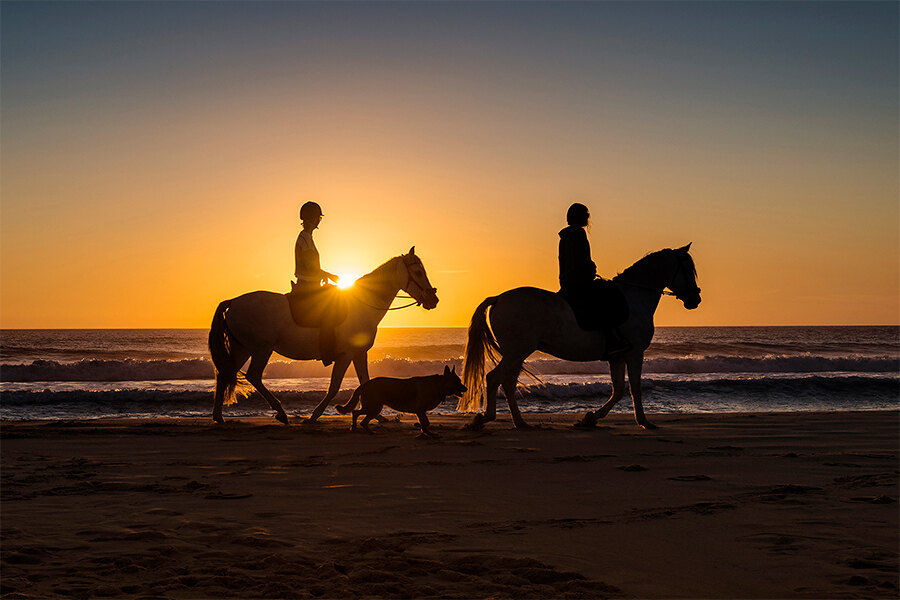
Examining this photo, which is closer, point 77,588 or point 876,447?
point 77,588

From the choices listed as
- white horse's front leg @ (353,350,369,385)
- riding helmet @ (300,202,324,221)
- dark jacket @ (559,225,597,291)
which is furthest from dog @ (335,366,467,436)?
riding helmet @ (300,202,324,221)

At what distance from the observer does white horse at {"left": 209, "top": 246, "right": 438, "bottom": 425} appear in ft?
34.2

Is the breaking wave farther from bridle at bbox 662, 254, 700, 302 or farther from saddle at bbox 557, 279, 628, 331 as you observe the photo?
saddle at bbox 557, 279, 628, 331

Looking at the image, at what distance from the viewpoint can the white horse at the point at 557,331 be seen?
32.8 ft

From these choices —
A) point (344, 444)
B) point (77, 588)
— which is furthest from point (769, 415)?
point (77, 588)

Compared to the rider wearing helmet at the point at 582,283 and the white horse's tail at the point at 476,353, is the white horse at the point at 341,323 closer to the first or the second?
the white horse's tail at the point at 476,353

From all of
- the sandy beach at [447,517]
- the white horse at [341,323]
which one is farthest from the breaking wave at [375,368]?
the sandy beach at [447,517]

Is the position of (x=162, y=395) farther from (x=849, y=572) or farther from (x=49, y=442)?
(x=849, y=572)

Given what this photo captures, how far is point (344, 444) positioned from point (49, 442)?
3.42 meters

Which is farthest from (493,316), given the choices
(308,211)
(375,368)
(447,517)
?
(375,368)

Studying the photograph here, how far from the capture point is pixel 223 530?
179 inches

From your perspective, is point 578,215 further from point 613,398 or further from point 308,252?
point 308,252

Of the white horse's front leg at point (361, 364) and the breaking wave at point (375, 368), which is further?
the breaking wave at point (375, 368)

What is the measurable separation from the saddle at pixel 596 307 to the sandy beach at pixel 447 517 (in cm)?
184
